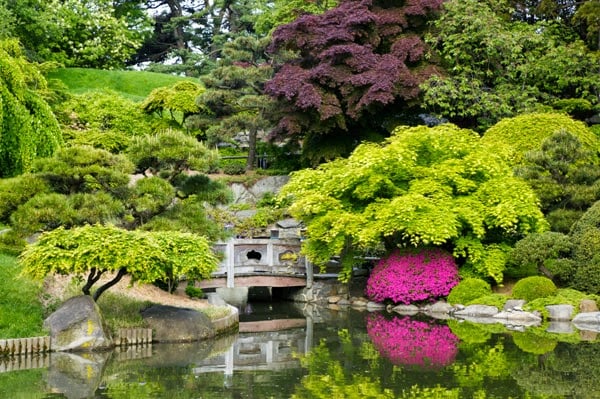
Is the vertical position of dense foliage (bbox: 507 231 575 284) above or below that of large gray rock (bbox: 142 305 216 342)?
above

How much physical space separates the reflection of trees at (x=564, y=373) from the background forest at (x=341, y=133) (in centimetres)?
538

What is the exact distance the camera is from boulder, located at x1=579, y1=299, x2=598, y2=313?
708 inches

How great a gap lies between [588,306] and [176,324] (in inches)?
342

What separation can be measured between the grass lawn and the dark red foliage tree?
1200cm

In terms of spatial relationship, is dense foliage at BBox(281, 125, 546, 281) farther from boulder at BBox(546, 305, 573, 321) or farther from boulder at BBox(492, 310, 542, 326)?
boulder at BBox(546, 305, 573, 321)

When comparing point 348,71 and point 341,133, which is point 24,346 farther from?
point 341,133

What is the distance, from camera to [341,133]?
2769cm

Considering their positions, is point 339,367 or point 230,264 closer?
point 339,367

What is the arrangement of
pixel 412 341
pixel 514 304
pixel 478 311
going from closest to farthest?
pixel 412 341, pixel 514 304, pixel 478 311

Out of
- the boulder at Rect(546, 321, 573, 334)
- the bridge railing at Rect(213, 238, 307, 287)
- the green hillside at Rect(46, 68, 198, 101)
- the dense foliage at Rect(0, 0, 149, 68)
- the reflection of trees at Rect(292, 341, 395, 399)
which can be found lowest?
Answer: the reflection of trees at Rect(292, 341, 395, 399)

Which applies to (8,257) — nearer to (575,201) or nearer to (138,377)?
(138,377)

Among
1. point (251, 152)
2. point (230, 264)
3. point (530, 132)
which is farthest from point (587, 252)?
point (251, 152)

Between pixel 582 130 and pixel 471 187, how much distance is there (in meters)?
4.76

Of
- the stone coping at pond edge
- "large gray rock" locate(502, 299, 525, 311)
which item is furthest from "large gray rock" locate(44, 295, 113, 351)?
"large gray rock" locate(502, 299, 525, 311)
